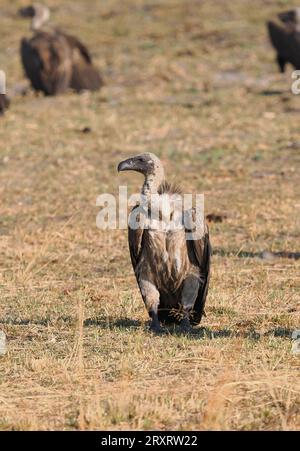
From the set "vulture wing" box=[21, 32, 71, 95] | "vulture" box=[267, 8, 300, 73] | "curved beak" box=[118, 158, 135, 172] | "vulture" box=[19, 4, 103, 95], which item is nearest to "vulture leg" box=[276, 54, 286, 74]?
"vulture" box=[267, 8, 300, 73]

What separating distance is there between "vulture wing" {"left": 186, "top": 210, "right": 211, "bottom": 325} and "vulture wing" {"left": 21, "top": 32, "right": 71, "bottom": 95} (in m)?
12.5

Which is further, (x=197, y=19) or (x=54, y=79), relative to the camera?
(x=197, y=19)

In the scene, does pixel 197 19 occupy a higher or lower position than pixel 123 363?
higher

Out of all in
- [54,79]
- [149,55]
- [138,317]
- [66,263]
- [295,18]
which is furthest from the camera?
[149,55]

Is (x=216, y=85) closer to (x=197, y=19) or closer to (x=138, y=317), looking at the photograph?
(x=197, y=19)

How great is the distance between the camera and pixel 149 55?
22234 mm

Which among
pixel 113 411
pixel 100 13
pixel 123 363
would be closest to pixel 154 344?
pixel 123 363

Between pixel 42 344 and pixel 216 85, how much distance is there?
43.5 ft

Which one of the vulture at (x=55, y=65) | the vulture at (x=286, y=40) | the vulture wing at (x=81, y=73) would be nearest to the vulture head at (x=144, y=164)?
the vulture at (x=55, y=65)

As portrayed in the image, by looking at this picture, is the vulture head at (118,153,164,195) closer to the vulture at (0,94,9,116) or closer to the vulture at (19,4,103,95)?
the vulture at (0,94,9,116)

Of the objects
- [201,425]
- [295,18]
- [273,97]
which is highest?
[295,18]

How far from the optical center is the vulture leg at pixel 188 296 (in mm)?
6738

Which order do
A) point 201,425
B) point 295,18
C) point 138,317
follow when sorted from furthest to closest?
point 295,18 < point 138,317 < point 201,425

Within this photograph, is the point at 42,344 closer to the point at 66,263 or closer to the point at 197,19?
the point at 66,263
